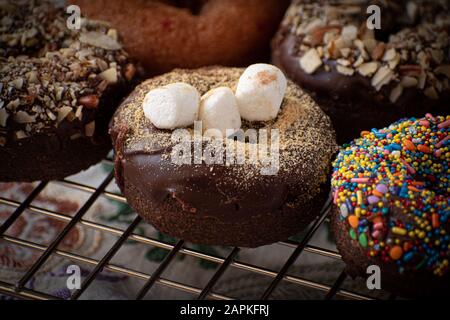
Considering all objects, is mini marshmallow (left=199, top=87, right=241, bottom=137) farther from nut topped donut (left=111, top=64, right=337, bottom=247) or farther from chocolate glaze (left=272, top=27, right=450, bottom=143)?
chocolate glaze (left=272, top=27, right=450, bottom=143)

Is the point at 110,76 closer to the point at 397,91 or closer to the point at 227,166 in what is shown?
the point at 227,166

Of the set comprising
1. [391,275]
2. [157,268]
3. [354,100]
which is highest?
[354,100]

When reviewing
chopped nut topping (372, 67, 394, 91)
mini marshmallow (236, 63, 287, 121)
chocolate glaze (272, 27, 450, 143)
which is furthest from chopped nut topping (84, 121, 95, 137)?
chopped nut topping (372, 67, 394, 91)

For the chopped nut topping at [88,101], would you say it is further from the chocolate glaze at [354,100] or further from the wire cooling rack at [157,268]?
the chocolate glaze at [354,100]

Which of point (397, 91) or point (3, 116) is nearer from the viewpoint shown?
point (3, 116)

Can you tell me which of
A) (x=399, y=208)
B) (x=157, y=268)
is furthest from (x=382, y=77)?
(x=157, y=268)

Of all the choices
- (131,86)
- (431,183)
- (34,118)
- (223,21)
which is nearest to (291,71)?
(223,21)
